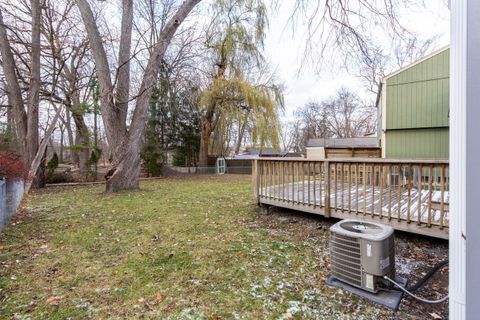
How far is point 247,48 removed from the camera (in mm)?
13469

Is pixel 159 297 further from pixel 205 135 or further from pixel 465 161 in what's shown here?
pixel 205 135

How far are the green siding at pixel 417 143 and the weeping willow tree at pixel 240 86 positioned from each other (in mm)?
6378

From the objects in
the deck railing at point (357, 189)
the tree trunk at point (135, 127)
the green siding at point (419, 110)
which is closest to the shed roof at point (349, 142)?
the green siding at point (419, 110)

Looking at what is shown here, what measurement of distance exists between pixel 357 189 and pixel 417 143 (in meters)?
5.15

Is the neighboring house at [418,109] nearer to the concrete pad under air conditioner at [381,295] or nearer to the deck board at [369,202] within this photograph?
the deck board at [369,202]

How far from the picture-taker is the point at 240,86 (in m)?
13.5

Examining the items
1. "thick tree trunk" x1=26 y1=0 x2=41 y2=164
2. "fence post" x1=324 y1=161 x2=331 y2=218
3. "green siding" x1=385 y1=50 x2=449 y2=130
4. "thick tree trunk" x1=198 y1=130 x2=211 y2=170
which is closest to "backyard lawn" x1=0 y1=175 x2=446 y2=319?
"fence post" x1=324 y1=161 x2=331 y2=218

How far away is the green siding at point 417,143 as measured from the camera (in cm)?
718

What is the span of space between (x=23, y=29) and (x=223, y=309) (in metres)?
12.8

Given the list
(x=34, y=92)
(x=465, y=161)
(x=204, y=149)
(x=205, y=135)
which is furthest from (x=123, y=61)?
(x=465, y=161)

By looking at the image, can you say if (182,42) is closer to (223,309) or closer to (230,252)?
(230,252)

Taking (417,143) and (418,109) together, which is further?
(417,143)

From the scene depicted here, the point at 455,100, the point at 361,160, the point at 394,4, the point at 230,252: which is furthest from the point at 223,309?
the point at 394,4

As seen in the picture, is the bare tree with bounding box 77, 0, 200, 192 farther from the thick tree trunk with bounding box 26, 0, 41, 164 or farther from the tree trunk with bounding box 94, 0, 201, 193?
the thick tree trunk with bounding box 26, 0, 41, 164
